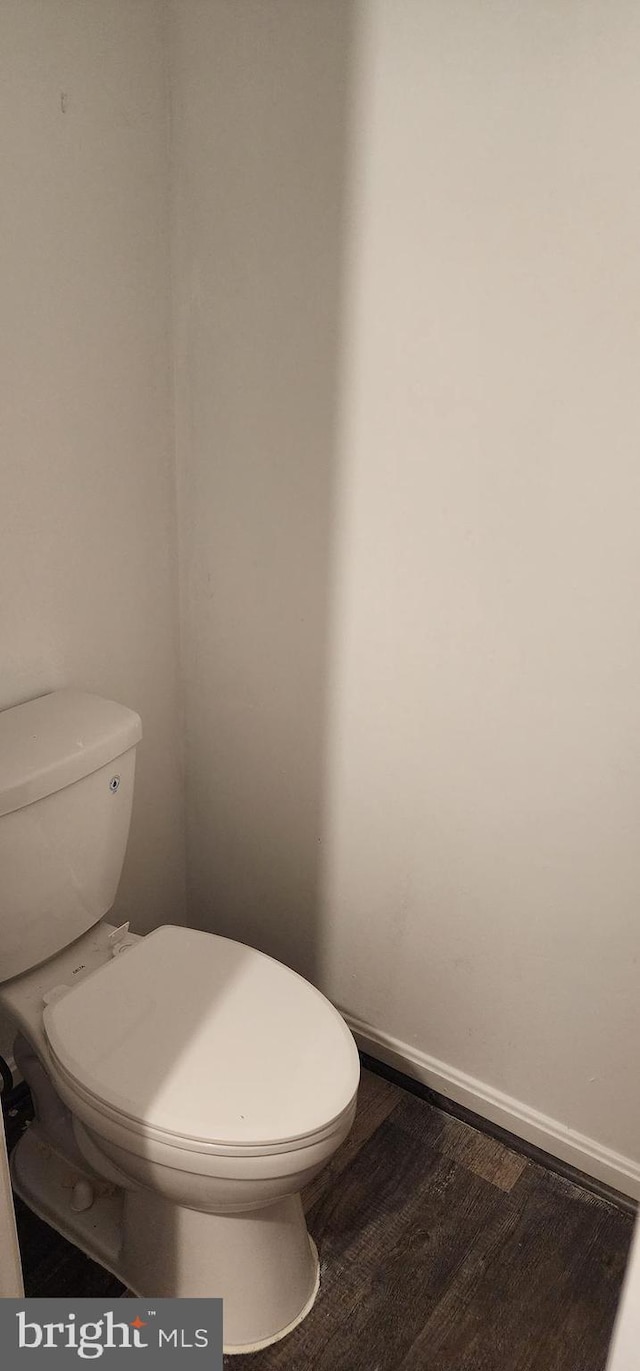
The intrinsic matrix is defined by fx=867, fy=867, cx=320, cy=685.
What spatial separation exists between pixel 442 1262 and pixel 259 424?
1.29m

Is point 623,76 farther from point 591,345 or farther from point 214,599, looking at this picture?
point 214,599

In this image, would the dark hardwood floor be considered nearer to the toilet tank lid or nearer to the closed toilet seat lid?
the closed toilet seat lid

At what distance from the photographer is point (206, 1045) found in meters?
1.10

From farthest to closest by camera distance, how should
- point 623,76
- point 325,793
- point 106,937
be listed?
point 325,793, point 106,937, point 623,76

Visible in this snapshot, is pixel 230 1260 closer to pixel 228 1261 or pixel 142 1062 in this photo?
pixel 228 1261

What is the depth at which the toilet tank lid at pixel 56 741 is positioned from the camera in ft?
3.74

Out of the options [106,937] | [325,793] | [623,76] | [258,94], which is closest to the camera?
[623,76]

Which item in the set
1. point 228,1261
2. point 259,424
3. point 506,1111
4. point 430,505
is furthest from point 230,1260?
point 259,424

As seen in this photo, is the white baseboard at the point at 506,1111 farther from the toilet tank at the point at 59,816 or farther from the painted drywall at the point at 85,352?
the painted drywall at the point at 85,352

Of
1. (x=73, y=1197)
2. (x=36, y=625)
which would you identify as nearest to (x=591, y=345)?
(x=36, y=625)

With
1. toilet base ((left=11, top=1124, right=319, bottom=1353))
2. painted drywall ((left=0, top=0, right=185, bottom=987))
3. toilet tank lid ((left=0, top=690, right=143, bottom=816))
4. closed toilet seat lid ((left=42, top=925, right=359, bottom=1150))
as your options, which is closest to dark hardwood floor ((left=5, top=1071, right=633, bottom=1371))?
toilet base ((left=11, top=1124, right=319, bottom=1353))

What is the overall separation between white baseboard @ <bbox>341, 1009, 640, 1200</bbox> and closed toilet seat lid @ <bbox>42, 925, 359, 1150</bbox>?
0.44 metres

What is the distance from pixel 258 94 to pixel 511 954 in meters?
Answer: 1.33

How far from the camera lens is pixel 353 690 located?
4.63 feet
